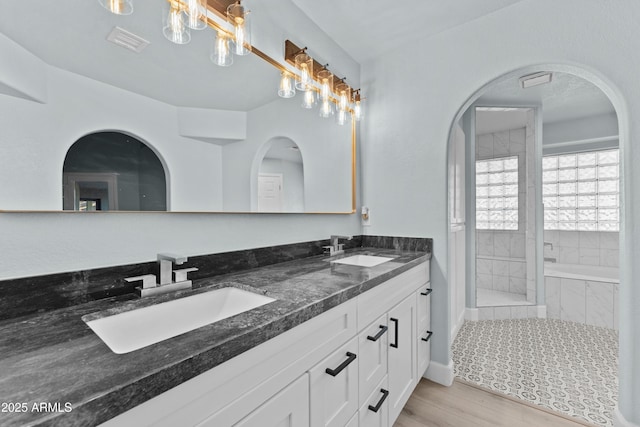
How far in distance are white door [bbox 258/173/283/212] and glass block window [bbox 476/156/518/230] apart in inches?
141

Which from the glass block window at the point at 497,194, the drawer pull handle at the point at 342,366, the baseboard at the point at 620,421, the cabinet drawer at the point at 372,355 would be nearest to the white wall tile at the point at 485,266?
the glass block window at the point at 497,194

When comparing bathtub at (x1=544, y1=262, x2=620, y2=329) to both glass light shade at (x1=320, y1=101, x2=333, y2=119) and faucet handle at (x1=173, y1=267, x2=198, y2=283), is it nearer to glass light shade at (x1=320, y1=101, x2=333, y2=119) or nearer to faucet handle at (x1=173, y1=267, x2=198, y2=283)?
glass light shade at (x1=320, y1=101, x2=333, y2=119)

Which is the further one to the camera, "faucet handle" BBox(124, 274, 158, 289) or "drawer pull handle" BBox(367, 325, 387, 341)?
"drawer pull handle" BBox(367, 325, 387, 341)

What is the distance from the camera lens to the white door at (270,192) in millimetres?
1541

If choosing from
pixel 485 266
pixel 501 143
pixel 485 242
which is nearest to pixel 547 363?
pixel 485 266

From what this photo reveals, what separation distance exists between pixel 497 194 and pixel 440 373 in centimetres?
298

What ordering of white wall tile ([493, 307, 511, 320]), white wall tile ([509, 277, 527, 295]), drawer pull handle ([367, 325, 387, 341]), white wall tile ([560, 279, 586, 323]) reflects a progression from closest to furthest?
drawer pull handle ([367, 325, 387, 341]) → white wall tile ([560, 279, 586, 323]) → white wall tile ([493, 307, 511, 320]) → white wall tile ([509, 277, 527, 295])

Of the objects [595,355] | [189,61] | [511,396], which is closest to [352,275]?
[189,61]

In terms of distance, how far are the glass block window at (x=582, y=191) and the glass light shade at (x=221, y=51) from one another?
4646mm

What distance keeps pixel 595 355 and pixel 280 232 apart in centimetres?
267

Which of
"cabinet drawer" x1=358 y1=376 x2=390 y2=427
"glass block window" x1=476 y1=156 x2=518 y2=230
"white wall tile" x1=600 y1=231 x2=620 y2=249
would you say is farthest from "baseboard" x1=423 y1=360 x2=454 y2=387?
"white wall tile" x1=600 y1=231 x2=620 y2=249

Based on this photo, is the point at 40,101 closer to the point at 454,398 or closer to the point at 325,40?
the point at 325,40

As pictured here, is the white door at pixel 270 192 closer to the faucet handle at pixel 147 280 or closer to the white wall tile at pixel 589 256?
the faucet handle at pixel 147 280

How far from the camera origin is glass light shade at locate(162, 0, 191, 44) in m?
1.09
